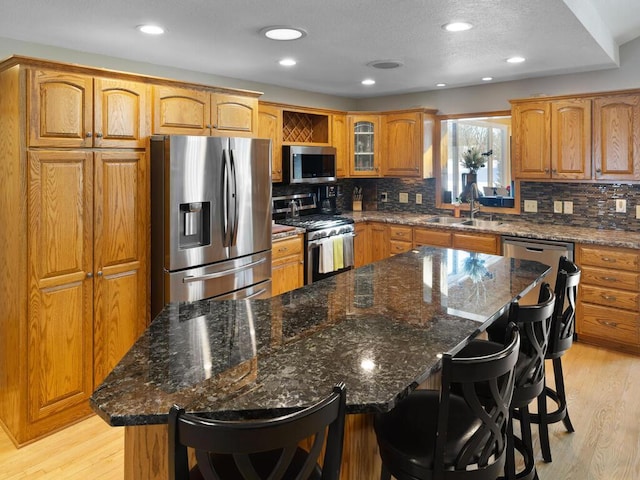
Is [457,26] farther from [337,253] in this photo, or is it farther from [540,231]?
[337,253]

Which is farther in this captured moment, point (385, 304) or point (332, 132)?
point (332, 132)

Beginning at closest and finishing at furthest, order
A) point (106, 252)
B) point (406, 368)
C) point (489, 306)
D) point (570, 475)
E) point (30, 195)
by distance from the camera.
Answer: point (406, 368)
point (489, 306)
point (570, 475)
point (30, 195)
point (106, 252)

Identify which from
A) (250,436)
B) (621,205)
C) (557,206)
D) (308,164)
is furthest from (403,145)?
(250,436)

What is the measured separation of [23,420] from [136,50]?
2.50 m

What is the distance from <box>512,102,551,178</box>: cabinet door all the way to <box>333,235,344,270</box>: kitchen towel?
1.83 m

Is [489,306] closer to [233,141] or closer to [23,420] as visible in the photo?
[233,141]

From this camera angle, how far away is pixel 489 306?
2127 millimetres

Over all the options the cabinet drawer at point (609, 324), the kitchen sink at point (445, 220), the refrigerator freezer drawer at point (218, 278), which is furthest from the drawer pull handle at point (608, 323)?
the refrigerator freezer drawer at point (218, 278)

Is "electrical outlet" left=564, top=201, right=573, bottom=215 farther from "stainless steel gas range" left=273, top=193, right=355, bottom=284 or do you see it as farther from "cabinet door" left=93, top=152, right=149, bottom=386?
"cabinet door" left=93, top=152, right=149, bottom=386

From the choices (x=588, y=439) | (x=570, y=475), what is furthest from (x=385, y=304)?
(x=588, y=439)

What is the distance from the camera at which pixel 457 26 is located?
2.89 metres

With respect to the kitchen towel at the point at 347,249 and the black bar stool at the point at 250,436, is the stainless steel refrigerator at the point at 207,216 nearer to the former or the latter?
the kitchen towel at the point at 347,249

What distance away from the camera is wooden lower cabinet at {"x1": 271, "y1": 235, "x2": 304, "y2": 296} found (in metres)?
4.43

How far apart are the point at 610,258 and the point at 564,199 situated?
3.14 ft
